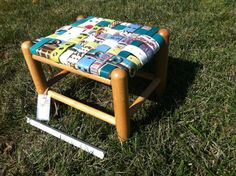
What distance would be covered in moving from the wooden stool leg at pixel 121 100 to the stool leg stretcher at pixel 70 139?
0.41ft

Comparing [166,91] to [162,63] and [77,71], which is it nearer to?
[162,63]

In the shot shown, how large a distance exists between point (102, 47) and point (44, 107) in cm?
49

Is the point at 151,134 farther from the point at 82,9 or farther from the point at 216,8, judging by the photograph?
the point at 82,9

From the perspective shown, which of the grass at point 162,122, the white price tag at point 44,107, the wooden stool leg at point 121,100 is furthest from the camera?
the white price tag at point 44,107

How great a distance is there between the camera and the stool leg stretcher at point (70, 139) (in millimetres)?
1433

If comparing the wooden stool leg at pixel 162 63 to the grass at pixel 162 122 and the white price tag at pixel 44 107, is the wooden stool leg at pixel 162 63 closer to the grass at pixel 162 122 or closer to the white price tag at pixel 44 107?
the grass at pixel 162 122

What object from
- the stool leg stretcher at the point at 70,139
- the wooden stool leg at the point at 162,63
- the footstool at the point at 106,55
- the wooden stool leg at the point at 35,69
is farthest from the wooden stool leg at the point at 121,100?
the wooden stool leg at the point at 35,69

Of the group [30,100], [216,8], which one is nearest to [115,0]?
[216,8]

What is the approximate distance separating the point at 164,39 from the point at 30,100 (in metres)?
0.88

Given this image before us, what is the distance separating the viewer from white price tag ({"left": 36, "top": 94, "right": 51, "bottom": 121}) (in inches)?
63.3

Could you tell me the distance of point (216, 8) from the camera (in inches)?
102

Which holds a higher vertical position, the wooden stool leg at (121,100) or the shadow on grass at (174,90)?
the wooden stool leg at (121,100)

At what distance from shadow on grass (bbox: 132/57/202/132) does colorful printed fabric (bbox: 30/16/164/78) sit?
15.5 inches

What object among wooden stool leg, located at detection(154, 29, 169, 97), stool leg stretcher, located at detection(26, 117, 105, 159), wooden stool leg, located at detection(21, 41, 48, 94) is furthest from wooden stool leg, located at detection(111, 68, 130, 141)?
wooden stool leg, located at detection(21, 41, 48, 94)
